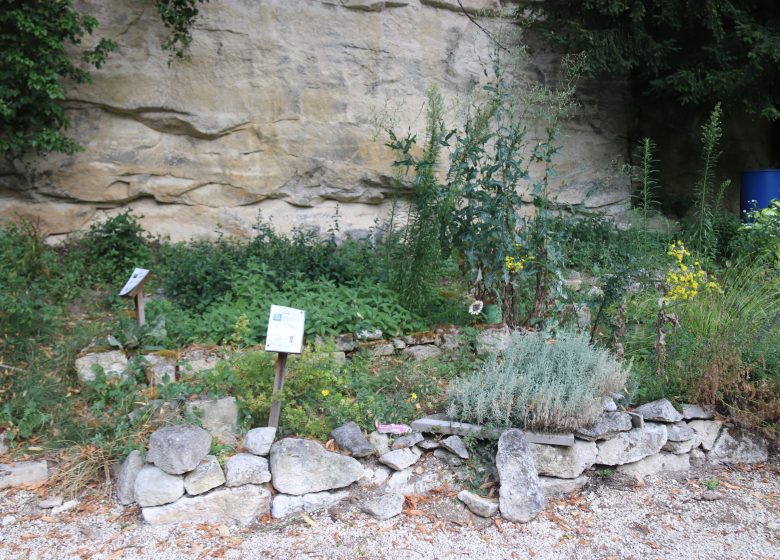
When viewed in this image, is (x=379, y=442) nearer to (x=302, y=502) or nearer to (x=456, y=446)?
(x=456, y=446)

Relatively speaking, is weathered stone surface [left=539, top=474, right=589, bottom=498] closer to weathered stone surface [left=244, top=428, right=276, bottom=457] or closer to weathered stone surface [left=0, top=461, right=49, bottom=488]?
weathered stone surface [left=244, top=428, right=276, bottom=457]

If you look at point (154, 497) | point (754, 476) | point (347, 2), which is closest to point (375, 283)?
point (154, 497)

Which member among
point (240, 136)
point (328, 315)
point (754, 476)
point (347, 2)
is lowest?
point (754, 476)

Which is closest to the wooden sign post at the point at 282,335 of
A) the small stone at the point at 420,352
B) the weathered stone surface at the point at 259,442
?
the weathered stone surface at the point at 259,442

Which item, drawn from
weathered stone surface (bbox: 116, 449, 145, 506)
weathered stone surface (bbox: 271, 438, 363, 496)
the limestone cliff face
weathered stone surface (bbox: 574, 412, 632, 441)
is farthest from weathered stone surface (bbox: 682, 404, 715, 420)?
the limestone cliff face

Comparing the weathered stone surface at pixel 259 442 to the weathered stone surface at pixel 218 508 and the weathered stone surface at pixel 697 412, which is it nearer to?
the weathered stone surface at pixel 218 508

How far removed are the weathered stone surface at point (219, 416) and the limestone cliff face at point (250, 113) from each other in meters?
3.78

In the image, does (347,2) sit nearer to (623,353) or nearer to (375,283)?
(375,283)

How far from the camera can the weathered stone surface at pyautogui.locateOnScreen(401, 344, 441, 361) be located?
4.64 m

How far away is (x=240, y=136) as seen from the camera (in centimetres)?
723

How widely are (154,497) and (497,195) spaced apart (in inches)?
114

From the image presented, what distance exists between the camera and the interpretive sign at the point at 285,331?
3.33 m

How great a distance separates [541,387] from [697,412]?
114 centimetres

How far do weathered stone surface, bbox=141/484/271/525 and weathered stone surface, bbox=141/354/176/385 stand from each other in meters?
0.95
